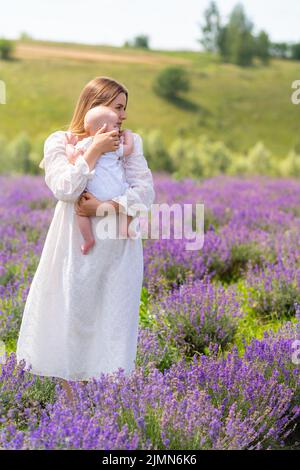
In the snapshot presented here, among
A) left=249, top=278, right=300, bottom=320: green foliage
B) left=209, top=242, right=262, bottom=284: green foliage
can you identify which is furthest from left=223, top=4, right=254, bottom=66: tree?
left=249, top=278, right=300, bottom=320: green foliage

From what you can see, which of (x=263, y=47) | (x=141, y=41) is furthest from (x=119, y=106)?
(x=141, y=41)

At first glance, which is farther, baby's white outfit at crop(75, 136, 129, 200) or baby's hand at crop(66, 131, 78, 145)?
baby's hand at crop(66, 131, 78, 145)

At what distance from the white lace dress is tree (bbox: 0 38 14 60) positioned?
59949 millimetres

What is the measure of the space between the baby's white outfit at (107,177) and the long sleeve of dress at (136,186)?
38 mm

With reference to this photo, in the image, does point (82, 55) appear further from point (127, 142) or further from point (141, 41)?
point (127, 142)

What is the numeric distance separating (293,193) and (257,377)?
6.66 metres

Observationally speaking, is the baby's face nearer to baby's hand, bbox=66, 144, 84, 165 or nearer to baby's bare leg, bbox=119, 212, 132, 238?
baby's hand, bbox=66, 144, 84, 165

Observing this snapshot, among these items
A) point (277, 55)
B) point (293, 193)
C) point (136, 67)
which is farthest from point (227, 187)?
point (277, 55)

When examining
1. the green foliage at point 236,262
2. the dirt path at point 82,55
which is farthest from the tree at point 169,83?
the green foliage at point 236,262

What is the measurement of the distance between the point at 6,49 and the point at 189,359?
199 ft

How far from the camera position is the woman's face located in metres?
2.84

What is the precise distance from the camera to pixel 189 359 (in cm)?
364

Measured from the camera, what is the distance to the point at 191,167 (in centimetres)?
1650

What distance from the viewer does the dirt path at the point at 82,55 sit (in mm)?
60906
